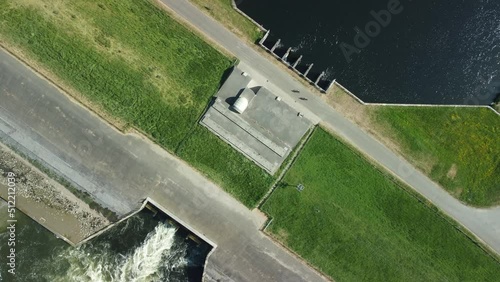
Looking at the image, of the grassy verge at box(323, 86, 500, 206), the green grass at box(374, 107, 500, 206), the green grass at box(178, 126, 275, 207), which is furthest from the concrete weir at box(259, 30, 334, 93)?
the green grass at box(178, 126, 275, 207)

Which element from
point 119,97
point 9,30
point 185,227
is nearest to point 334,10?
point 119,97

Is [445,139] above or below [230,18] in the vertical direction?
above

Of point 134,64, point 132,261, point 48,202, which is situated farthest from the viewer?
point 134,64

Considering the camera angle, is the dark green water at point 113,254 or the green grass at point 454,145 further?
the green grass at point 454,145

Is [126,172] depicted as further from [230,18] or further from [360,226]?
[360,226]

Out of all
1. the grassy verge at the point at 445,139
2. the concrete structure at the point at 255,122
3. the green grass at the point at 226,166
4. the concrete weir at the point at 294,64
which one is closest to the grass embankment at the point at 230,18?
the concrete weir at the point at 294,64

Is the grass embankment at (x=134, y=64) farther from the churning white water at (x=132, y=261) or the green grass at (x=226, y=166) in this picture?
the churning white water at (x=132, y=261)

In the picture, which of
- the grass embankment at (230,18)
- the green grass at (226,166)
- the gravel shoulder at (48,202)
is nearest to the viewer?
the gravel shoulder at (48,202)

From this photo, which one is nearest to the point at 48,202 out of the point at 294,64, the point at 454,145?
the point at 294,64

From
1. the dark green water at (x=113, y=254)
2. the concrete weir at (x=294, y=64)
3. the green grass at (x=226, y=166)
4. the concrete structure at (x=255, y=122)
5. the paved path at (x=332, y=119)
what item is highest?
the concrete weir at (x=294, y=64)
